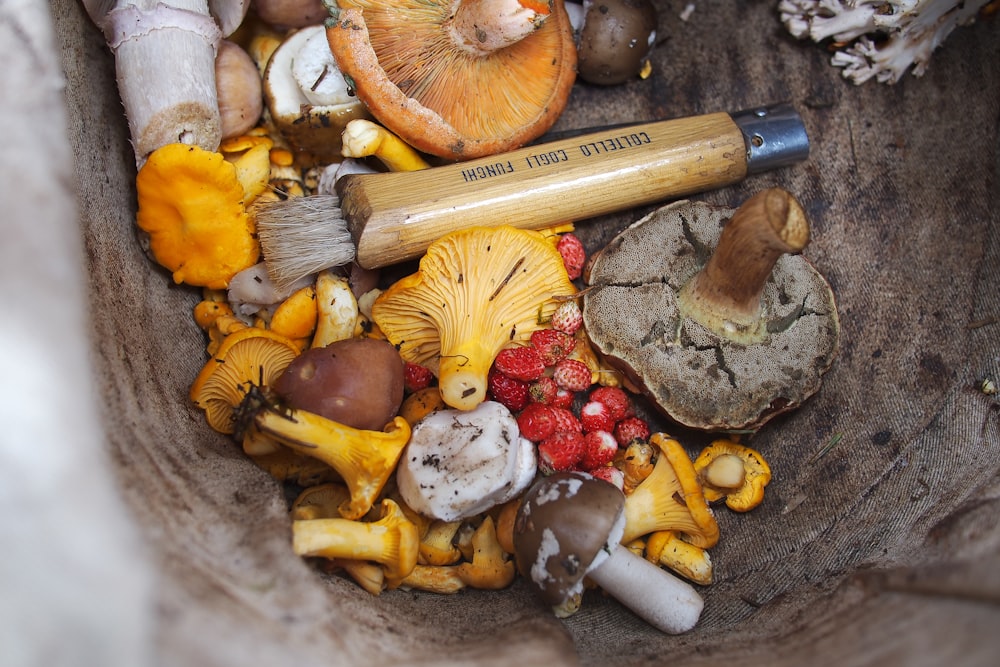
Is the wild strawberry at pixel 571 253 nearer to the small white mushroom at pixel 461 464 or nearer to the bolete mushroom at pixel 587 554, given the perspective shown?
the small white mushroom at pixel 461 464

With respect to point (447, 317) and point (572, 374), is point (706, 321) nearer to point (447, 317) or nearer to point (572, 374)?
point (572, 374)

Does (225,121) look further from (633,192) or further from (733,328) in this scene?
(733,328)

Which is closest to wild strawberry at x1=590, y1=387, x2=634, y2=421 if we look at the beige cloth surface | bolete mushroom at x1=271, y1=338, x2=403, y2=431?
the beige cloth surface

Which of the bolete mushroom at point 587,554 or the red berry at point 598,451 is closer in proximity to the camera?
the bolete mushroom at point 587,554

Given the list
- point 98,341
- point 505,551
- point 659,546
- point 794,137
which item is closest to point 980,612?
point 659,546

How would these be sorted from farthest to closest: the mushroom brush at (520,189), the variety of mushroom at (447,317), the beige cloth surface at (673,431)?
the mushroom brush at (520,189), the variety of mushroom at (447,317), the beige cloth surface at (673,431)

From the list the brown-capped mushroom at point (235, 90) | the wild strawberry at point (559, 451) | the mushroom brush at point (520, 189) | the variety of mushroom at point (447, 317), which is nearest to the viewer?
the variety of mushroom at point (447, 317)

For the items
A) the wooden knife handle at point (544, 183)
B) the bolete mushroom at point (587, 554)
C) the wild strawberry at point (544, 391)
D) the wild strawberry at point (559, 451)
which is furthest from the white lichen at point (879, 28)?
the bolete mushroom at point (587, 554)
